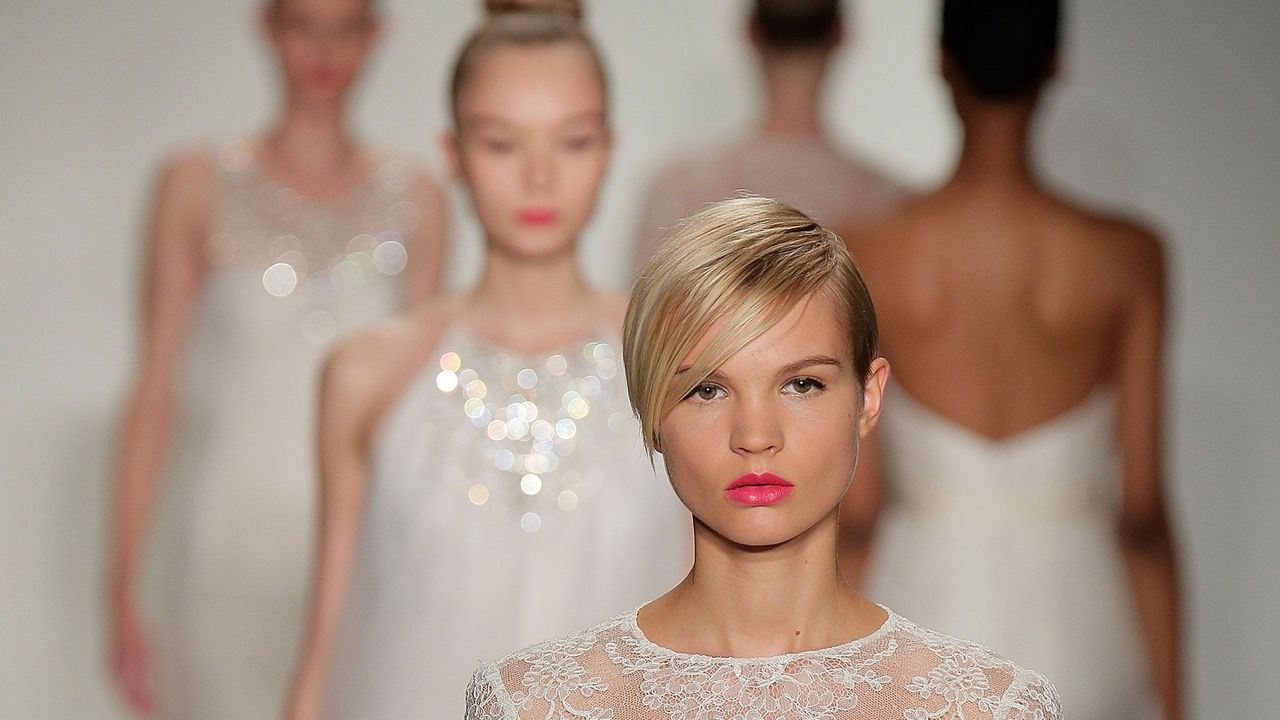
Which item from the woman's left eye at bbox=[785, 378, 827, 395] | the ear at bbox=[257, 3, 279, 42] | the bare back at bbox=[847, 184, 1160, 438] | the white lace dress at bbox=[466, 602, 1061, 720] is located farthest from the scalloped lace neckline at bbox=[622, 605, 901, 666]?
the ear at bbox=[257, 3, 279, 42]

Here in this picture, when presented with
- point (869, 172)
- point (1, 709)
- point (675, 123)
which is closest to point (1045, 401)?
point (869, 172)

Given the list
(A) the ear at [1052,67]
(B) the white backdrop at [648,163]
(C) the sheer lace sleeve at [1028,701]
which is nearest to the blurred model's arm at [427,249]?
(B) the white backdrop at [648,163]

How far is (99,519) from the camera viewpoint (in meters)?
4.27

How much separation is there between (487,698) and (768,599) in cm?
32

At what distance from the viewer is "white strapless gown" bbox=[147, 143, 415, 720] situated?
13.3 feet

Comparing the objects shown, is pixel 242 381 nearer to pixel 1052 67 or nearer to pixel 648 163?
pixel 648 163

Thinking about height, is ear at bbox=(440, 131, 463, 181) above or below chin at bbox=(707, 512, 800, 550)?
below

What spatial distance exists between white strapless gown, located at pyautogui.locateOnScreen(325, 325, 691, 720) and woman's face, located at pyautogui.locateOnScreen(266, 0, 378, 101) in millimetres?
1047

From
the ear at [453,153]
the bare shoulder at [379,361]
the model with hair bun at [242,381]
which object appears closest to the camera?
the bare shoulder at [379,361]

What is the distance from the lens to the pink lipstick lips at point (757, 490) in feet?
5.83

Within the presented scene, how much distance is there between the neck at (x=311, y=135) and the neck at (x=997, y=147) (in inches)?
57.5

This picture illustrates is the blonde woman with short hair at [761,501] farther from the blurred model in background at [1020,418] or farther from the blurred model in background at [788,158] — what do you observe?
the blurred model in background at [788,158]

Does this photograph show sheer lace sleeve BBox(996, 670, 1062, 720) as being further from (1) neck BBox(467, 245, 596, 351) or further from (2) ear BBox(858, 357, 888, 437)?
(1) neck BBox(467, 245, 596, 351)

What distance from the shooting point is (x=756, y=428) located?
5.82 ft
